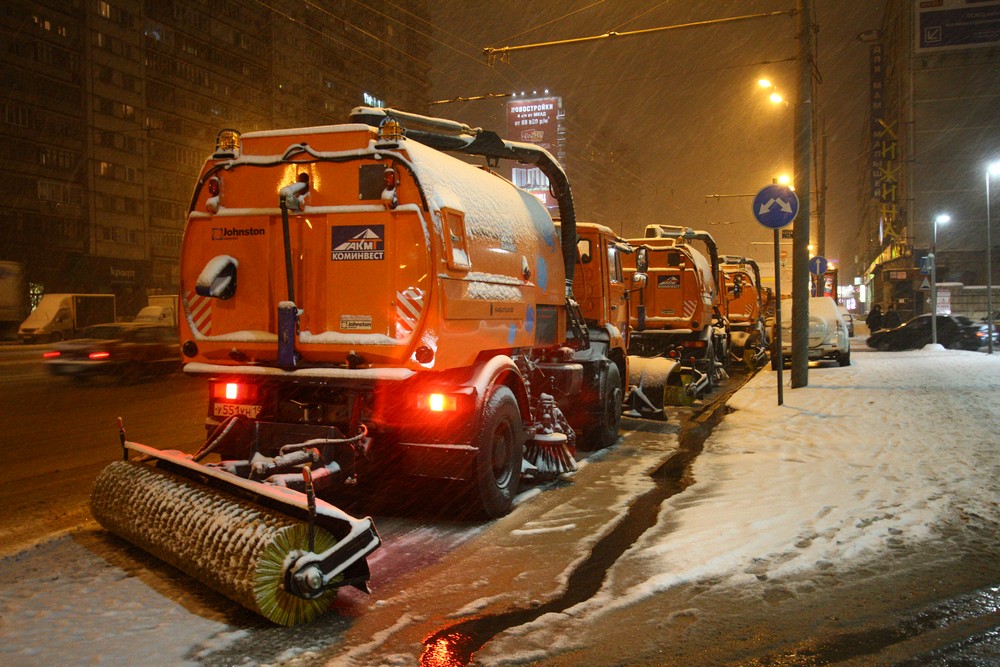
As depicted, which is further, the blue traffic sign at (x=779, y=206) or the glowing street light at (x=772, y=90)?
the glowing street light at (x=772, y=90)

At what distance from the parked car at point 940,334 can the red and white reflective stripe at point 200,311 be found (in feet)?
96.8

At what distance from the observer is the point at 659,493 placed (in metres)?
6.99

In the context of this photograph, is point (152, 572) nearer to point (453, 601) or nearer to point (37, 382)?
point (453, 601)

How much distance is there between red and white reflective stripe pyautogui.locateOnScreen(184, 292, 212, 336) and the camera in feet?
19.6

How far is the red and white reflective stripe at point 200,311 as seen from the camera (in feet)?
19.6

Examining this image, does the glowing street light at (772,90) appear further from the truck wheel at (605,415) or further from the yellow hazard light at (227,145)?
the yellow hazard light at (227,145)

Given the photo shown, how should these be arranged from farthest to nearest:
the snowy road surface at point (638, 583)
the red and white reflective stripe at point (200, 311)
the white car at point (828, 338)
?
the white car at point (828, 338)
the red and white reflective stripe at point (200, 311)
the snowy road surface at point (638, 583)

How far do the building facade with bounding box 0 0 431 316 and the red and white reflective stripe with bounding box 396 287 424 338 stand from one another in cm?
4178

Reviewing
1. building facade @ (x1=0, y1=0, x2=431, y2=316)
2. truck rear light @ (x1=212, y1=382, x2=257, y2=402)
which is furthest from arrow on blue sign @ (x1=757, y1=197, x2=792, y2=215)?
building facade @ (x1=0, y1=0, x2=431, y2=316)

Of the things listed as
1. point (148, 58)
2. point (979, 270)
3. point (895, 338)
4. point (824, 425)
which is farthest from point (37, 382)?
point (979, 270)

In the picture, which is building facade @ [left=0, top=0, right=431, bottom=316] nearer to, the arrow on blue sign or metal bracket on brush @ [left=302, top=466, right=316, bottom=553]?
the arrow on blue sign

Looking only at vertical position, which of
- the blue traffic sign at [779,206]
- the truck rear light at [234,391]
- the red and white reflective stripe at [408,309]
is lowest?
the truck rear light at [234,391]

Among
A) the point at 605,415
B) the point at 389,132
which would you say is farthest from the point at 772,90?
the point at 389,132

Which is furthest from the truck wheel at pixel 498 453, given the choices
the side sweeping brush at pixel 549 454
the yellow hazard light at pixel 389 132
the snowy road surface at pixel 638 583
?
the yellow hazard light at pixel 389 132
